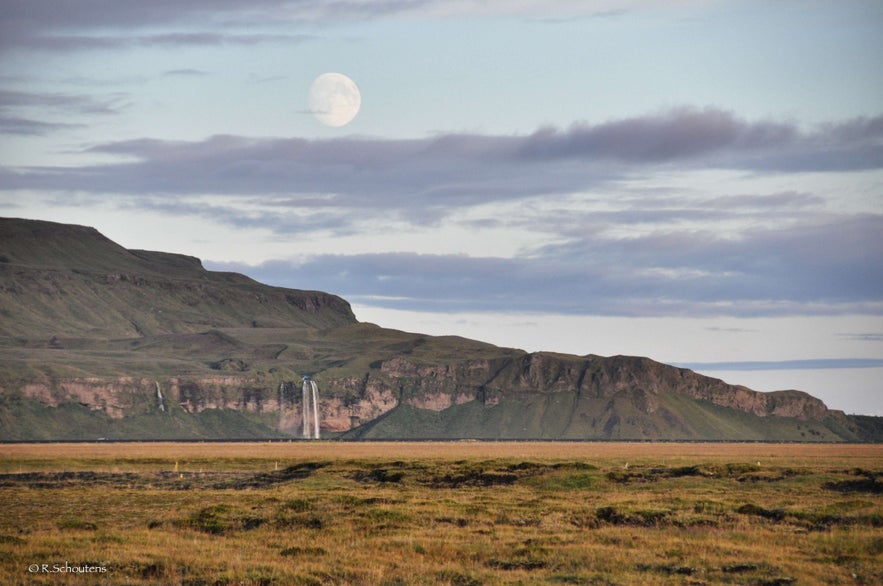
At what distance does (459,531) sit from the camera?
55156 mm

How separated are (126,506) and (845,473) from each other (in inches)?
2484

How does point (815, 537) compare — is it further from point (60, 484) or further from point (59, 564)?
point (60, 484)

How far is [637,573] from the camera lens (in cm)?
4191

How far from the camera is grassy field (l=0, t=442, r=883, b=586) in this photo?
1676 inches

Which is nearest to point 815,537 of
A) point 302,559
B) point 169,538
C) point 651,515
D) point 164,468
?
point 651,515

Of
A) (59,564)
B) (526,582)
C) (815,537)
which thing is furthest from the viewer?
(815,537)

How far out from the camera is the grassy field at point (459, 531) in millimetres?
42562

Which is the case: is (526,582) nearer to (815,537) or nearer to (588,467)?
(815,537)

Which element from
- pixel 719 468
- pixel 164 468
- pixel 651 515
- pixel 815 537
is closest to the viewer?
pixel 815 537

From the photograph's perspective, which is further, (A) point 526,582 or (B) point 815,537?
(B) point 815,537

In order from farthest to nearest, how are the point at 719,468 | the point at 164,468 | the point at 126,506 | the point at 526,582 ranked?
the point at 164,468
the point at 719,468
the point at 126,506
the point at 526,582

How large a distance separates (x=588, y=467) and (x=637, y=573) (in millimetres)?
66391

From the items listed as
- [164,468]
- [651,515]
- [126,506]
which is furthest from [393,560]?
[164,468]

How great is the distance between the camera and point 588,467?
10762 centimetres
